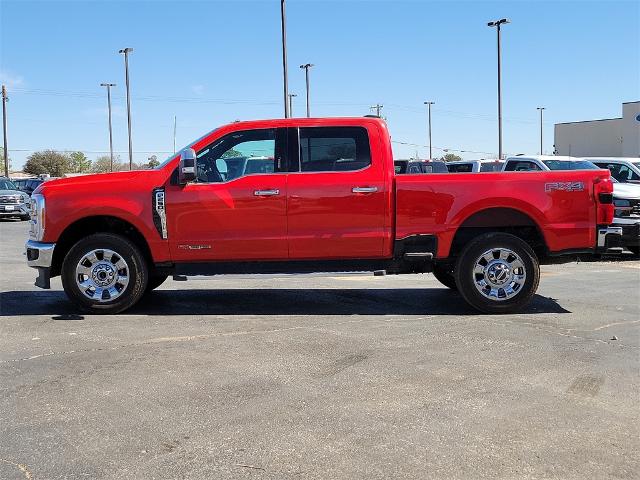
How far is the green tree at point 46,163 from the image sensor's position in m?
99.8

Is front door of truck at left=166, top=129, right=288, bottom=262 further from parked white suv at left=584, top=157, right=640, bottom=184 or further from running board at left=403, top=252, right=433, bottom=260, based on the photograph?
parked white suv at left=584, top=157, right=640, bottom=184

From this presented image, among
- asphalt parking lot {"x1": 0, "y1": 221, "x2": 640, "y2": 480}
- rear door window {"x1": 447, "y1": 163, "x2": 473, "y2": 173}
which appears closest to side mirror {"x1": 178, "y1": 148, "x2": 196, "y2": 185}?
asphalt parking lot {"x1": 0, "y1": 221, "x2": 640, "y2": 480}

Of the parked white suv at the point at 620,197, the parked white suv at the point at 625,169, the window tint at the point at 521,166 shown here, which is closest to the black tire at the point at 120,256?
the parked white suv at the point at 620,197

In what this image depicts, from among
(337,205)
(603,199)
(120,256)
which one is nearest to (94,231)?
(120,256)

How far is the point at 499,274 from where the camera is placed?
308 inches

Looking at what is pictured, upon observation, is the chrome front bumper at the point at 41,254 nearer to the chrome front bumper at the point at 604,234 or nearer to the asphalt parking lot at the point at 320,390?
the asphalt parking lot at the point at 320,390

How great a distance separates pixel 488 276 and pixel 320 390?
3447 millimetres

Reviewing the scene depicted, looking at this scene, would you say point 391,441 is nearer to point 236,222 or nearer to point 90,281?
point 236,222

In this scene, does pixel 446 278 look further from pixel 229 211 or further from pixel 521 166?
pixel 521 166

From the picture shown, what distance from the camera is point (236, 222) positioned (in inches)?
303

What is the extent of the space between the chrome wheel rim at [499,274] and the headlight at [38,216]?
479 centimetres

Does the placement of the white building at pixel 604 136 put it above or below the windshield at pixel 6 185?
above

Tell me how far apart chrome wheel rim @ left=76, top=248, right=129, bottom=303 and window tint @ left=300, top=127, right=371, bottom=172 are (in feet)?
7.53

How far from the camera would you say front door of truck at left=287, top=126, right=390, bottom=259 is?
25.2 feet
